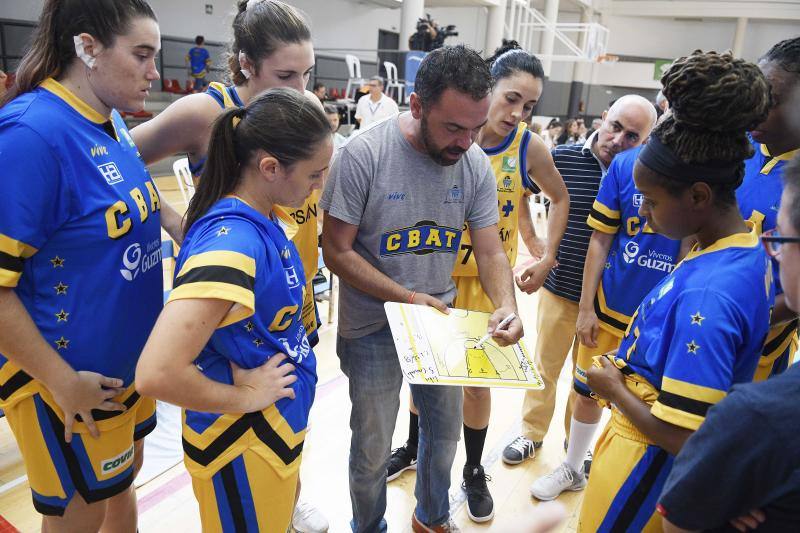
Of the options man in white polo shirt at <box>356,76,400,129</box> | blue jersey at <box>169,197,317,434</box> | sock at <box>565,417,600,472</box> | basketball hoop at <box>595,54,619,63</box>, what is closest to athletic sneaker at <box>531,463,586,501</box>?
sock at <box>565,417,600,472</box>

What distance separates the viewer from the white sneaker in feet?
7.55

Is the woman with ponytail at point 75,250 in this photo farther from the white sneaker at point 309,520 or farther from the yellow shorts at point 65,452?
the white sneaker at point 309,520

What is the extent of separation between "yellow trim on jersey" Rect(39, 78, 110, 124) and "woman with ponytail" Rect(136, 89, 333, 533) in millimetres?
337

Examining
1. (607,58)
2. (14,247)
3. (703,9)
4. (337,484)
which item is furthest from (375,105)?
(703,9)

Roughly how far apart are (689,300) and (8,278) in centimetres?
150

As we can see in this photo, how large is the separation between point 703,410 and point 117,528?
173 cm

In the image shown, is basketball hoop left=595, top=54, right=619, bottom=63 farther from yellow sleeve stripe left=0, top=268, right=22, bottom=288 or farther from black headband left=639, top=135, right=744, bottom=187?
yellow sleeve stripe left=0, top=268, right=22, bottom=288

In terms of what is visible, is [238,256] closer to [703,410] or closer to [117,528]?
[703,410]

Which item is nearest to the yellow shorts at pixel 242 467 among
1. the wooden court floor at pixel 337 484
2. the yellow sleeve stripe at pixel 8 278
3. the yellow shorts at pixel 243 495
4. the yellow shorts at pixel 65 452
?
the yellow shorts at pixel 243 495

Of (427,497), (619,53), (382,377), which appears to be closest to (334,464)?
(427,497)

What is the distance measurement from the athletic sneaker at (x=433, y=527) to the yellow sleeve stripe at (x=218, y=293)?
58.9 inches

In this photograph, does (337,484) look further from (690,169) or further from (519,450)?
(690,169)

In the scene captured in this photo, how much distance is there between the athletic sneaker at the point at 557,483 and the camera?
104 inches

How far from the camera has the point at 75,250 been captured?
1.33 m
